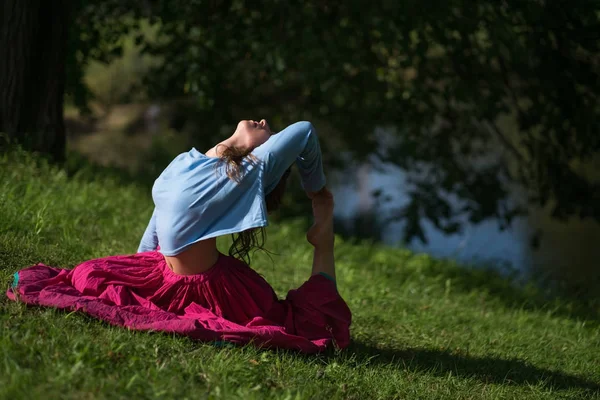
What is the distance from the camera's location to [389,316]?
5234 mm

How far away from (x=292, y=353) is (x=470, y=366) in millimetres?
1128

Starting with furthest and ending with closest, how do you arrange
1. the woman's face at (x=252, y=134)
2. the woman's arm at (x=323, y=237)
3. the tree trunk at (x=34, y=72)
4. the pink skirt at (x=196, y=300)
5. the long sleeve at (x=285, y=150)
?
the tree trunk at (x=34, y=72), the woman's arm at (x=323, y=237), the woman's face at (x=252, y=134), the long sleeve at (x=285, y=150), the pink skirt at (x=196, y=300)

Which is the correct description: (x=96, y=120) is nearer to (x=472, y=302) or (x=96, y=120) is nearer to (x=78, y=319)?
(x=472, y=302)

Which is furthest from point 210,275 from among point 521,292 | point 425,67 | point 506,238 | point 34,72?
point 506,238

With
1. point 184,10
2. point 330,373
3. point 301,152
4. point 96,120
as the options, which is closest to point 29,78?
point 184,10

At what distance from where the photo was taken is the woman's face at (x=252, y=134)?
3.82m

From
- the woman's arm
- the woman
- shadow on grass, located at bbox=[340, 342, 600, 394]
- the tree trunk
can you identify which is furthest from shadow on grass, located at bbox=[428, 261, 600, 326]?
the tree trunk

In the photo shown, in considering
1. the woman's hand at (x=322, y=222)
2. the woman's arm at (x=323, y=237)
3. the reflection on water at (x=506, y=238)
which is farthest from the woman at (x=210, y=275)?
the reflection on water at (x=506, y=238)

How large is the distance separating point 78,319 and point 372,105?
606 centimetres

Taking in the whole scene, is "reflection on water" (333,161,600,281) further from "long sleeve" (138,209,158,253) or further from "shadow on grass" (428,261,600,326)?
"long sleeve" (138,209,158,253)

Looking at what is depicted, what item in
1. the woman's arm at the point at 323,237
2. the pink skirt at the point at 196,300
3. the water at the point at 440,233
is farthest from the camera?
the water at the point at 440,233

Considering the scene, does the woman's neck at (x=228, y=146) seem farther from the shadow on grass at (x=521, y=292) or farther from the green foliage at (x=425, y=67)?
the green foliage at (x=425, y=67)

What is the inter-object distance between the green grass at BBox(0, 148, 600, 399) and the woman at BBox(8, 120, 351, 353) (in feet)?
0.28

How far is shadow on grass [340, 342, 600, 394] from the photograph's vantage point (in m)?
4.11
